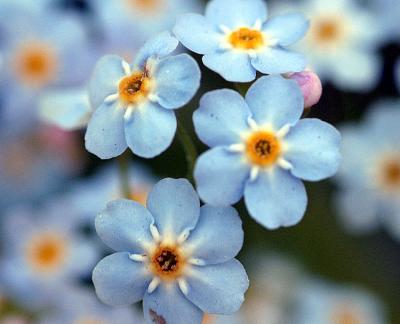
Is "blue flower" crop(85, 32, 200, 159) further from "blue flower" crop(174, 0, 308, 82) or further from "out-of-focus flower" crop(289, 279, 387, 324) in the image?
"out-of-focus flower" crop(289, 279, 387, 324)

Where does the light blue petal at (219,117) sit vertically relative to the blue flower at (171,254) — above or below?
above

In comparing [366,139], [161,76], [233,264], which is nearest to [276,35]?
[161,76]

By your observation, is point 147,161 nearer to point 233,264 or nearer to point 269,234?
point 269,234

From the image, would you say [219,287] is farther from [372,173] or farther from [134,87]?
[372,173]

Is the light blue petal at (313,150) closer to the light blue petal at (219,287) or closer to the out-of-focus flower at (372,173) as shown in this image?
the light blue petal at (219,287)

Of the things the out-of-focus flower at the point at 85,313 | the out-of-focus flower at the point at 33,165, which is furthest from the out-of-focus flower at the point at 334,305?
the out-of-focus flower at the point at 33,165

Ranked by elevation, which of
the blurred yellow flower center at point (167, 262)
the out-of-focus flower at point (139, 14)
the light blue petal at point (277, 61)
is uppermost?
the light blue petal at point (277, 61)

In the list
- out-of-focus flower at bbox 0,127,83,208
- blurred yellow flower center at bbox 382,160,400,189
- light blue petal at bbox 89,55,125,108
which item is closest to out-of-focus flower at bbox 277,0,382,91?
blurred yellow flower center at bbox 382,160,400,189
